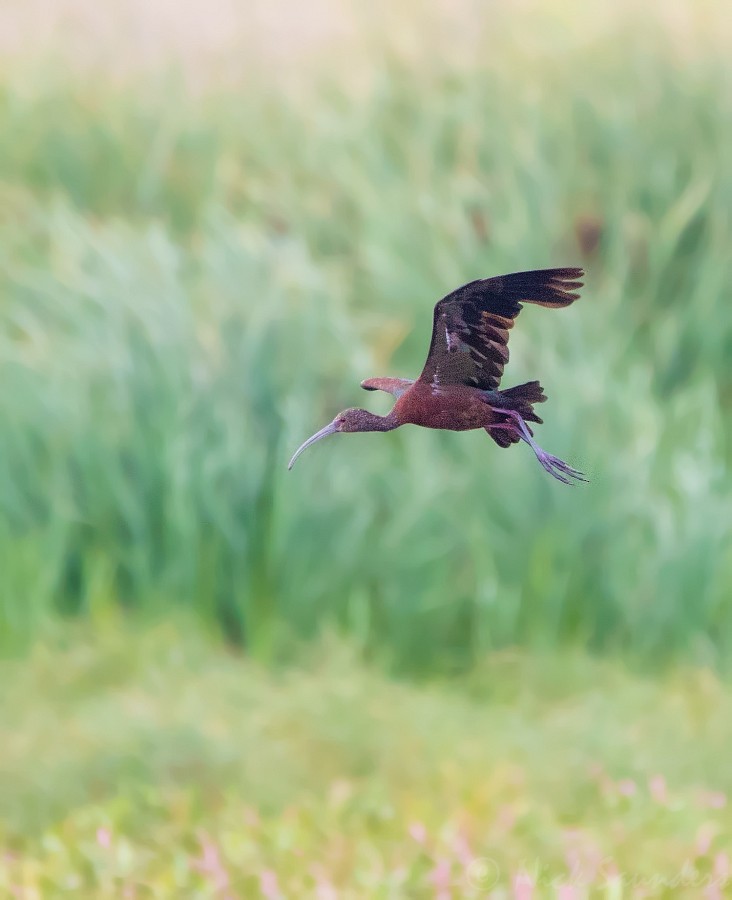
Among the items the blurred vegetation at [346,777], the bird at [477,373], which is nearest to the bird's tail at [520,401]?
the bird at [477,373]

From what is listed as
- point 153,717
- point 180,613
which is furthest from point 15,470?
point 153,717

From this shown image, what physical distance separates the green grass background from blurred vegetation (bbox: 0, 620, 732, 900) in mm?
12

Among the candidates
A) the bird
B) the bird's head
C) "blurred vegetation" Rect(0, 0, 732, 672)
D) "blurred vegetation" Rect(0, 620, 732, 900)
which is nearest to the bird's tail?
the bird

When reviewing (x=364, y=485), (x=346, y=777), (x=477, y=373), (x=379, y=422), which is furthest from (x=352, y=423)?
(x=364, y=485)

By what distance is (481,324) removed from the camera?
1455 mm

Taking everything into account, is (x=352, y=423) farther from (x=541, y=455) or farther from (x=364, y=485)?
(x=364, y=485)

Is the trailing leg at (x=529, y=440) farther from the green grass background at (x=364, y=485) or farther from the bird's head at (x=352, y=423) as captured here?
the green grass background at (x=364, y=485)

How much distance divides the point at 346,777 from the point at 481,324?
2791 mm

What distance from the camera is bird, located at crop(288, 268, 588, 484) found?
4.49 feet

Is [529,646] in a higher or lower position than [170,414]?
lower

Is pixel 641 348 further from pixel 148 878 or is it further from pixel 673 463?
pixel 148 878

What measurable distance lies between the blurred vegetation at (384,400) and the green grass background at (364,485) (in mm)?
14

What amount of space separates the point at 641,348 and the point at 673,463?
2.77 feet

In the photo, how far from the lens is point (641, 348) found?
5734 mm
